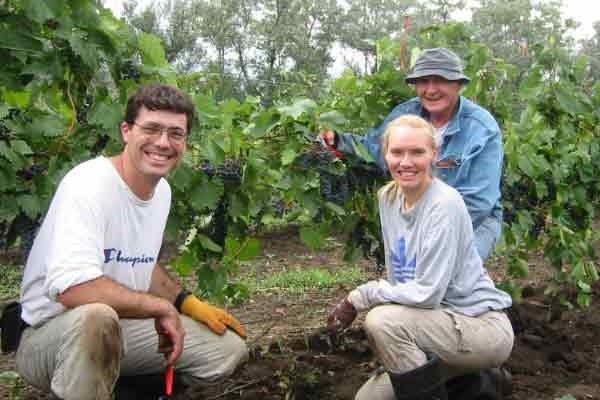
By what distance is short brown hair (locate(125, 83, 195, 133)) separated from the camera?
102 inches

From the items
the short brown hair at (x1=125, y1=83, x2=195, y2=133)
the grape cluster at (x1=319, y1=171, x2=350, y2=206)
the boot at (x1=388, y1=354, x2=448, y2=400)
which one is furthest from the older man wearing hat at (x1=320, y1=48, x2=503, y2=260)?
the short brown hair at (x1=125, y1=83, x2=195, y2=133)

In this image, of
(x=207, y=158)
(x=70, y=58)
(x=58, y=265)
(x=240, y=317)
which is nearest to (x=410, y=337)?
(x=207, y=158)

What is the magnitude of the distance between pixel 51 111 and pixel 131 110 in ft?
1.61

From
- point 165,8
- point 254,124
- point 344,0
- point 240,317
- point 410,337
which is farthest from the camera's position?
point 344,0

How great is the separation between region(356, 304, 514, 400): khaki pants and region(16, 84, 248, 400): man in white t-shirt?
1.97 ft

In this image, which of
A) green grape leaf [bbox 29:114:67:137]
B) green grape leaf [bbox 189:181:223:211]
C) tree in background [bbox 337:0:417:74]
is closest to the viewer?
green grape leaf [bbox 29:114:67:137]

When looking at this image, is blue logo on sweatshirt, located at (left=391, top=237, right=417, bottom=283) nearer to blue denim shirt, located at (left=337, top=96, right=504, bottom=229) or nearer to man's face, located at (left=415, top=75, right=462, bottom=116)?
blue denim shirt, located at (left=337, top=96, right=504, bottom=229)

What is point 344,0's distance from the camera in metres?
36.7

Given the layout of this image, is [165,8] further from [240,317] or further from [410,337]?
[410,337]

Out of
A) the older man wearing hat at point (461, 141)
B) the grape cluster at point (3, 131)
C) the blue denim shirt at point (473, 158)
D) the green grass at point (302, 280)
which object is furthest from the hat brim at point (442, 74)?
the green grass at point (302, 280)

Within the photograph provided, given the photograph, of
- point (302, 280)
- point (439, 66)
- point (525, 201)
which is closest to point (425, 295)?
point (439, 66)

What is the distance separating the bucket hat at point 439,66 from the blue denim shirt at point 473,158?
0.55 feet

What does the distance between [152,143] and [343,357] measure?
1.98 metres

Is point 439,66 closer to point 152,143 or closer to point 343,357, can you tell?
point 152,143
